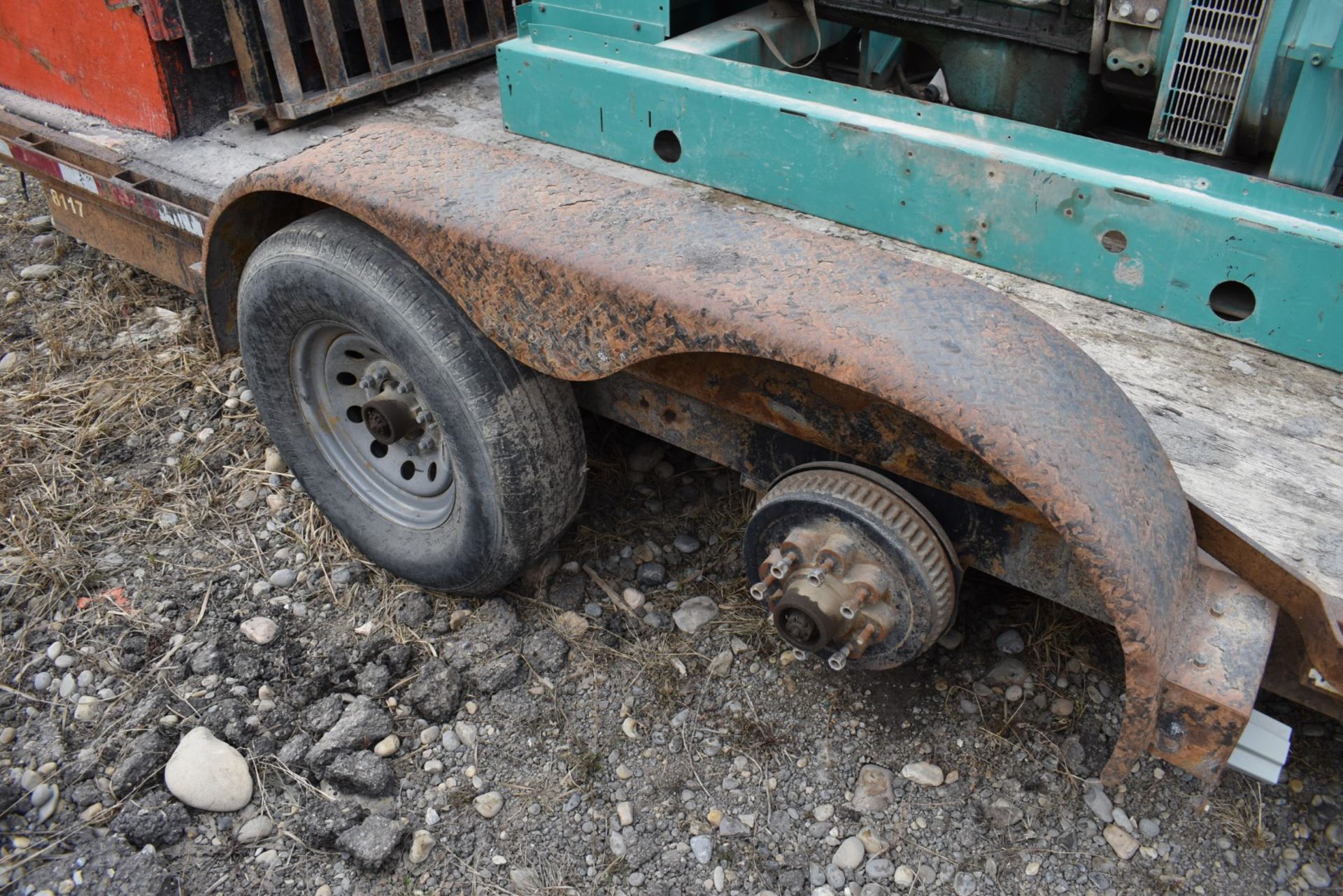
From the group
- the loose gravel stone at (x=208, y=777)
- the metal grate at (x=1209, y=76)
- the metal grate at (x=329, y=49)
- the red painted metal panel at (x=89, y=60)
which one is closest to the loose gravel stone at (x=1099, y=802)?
the metal grate at (x=1209, y=76)

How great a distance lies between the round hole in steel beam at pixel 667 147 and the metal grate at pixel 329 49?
1193 millimetres

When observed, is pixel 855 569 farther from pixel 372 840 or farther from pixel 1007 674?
pixel 372 840

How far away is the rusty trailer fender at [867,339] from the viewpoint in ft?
4.96

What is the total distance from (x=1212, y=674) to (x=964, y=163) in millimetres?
1187

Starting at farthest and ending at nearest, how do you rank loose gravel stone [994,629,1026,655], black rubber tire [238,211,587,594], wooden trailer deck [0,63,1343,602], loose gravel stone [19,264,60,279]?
loose gravel stone [19,264,60,279], loose gravel stone [994,629,1026,655], black rubber tire [238,211,587,594], wooden trailer deck [0,63,1343,602]

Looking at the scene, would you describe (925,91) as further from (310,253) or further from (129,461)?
(129,461)

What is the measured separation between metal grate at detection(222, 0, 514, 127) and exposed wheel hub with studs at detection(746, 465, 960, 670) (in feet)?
7.52

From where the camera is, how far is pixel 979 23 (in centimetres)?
247

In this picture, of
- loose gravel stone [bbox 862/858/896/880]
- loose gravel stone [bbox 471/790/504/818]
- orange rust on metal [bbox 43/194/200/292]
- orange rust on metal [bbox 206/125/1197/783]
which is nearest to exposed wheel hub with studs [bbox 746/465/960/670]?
orange rust on metal [bbox 206/125/1197/783]

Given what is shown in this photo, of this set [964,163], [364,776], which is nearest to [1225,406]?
[964,163]

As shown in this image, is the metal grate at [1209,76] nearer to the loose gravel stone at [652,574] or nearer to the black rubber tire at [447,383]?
the black rubber tire at [447,383]

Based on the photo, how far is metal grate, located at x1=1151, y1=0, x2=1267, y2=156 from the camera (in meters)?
2.03

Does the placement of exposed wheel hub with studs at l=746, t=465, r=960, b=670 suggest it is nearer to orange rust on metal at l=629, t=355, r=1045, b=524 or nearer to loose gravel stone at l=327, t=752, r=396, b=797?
orange rust on metal at l=629, t=355, r=1045, b=524

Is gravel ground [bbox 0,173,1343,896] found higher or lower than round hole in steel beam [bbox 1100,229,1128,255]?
lower
